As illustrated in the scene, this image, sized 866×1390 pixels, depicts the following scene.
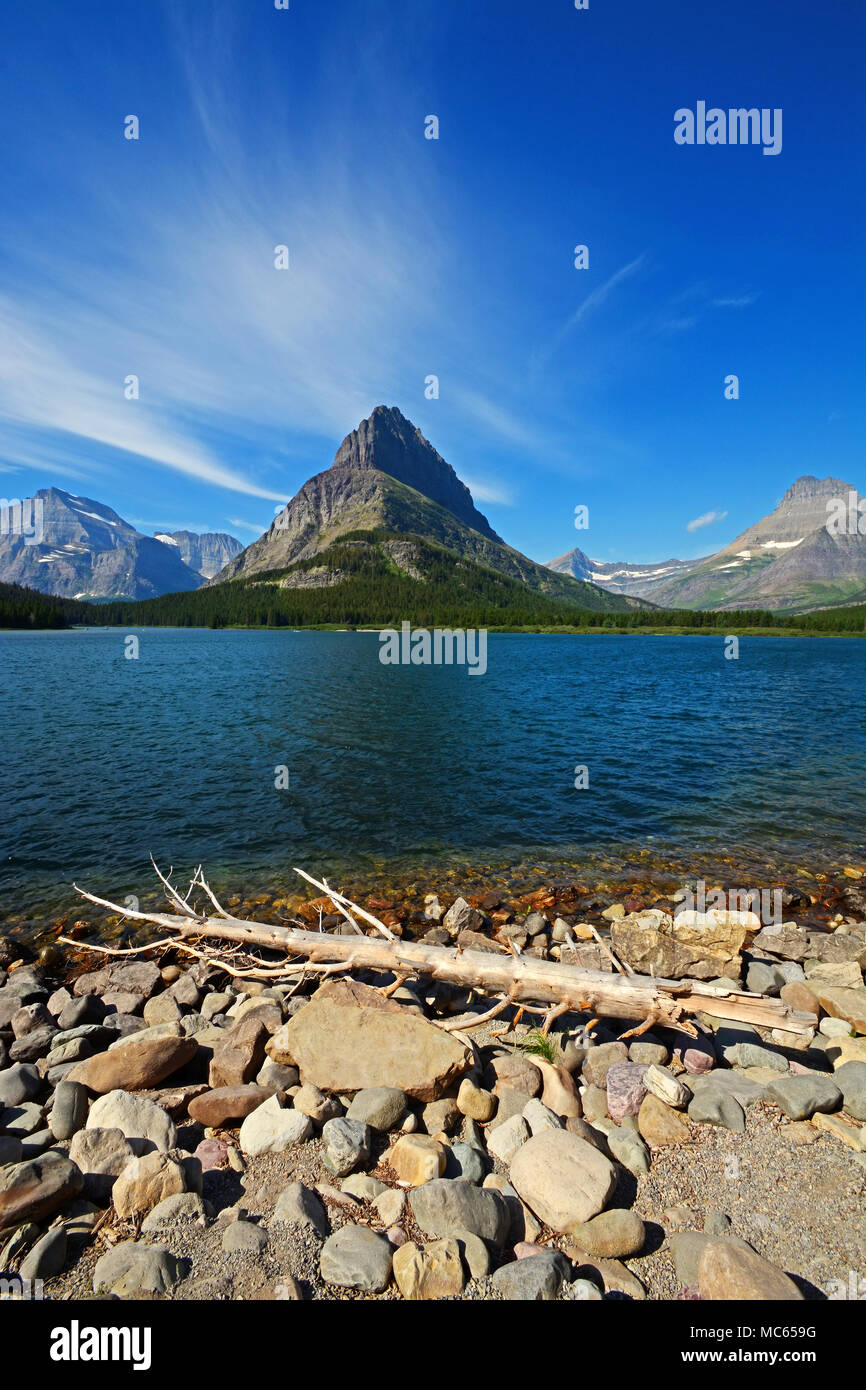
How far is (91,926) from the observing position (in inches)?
623

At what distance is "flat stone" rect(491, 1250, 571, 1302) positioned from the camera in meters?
5.35

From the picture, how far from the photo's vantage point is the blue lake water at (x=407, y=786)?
792 inches

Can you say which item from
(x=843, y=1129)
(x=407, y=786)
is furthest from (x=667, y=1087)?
(x=407, y=786)

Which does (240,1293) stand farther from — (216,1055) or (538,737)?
(538,737)

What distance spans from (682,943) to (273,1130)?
8.86 meters

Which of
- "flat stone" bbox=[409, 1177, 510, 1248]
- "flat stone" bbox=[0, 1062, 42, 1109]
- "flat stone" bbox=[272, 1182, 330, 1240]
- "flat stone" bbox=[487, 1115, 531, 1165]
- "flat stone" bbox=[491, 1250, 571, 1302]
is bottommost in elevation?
"flat stone" bbox=[0, 1062, 42, 1109]

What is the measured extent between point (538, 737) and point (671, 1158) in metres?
33.4

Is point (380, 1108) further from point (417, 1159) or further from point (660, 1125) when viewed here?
point (660, 1125)

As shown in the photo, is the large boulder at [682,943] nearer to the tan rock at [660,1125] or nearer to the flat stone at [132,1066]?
the tan rock at [660,1125]

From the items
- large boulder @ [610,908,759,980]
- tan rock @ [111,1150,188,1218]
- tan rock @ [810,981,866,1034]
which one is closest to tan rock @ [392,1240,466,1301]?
tan rock @ [111,1150,188,1218]

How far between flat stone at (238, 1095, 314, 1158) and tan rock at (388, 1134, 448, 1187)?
1318 millimetres

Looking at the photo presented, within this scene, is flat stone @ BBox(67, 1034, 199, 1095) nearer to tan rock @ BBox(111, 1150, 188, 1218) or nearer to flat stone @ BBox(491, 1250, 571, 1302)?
tan rock @ BBox(111, 1150, 188, 1218)

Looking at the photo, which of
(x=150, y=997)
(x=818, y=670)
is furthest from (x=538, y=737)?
(x=818, y=670)

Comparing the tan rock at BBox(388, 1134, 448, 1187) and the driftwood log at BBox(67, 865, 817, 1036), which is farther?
the driftwood log at BBox(67, 865, 817, 1036)
